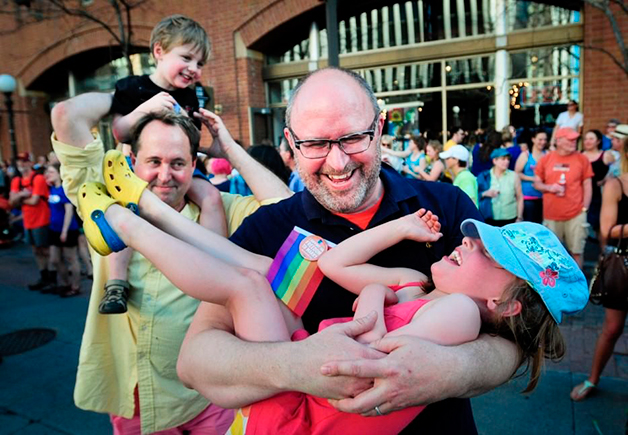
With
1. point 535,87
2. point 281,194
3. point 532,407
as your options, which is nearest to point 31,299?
point 281,194

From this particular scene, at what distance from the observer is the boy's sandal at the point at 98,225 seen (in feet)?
5.89

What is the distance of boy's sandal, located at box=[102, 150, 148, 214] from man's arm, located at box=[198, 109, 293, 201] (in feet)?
2.13

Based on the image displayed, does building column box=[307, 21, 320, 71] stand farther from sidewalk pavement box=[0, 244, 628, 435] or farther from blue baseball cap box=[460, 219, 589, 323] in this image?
blue baseball cap box=[460, 219, 589, 323]

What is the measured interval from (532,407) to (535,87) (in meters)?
8.63

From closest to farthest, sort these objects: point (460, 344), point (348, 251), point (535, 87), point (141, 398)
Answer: point (460, 344)
point (348, 251)
point (141, 398)
point (535, 87)

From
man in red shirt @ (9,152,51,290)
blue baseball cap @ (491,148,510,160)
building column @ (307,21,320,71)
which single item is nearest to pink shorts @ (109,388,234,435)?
blue baseball cap @ (491,148,510,160)

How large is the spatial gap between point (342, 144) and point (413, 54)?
10.5 metres

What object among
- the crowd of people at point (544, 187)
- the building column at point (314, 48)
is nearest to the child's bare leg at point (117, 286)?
the crowd of people at point (544, 187)

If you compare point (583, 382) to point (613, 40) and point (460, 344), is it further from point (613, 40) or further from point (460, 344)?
point (613, 40)

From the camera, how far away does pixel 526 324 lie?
161 cm

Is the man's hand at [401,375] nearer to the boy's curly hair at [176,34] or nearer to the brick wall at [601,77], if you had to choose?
the boy's curly hair at [176,34]

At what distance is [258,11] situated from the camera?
1141 cm

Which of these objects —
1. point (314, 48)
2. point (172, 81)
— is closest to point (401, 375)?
point (172, 81)

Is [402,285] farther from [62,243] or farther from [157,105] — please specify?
[62,243]
